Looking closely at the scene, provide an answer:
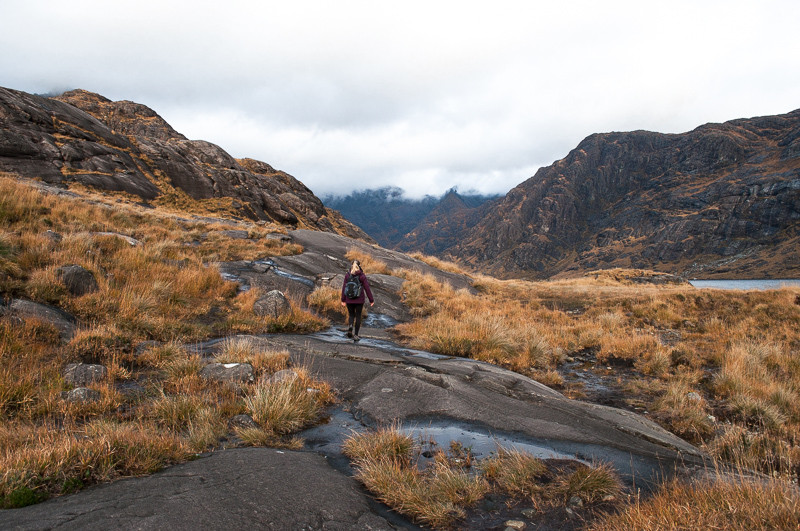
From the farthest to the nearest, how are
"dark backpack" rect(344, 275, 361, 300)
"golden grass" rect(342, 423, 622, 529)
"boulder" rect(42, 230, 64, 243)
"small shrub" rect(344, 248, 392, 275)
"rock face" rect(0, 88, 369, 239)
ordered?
1. "rock face" rect(0, 88, 369, 239)
2. "small shrub" rect(344, 248, 392, 275)
3. "dark backpack" rect(344, 275, 361, 300)
4. "boulder" rect(42, 230, 64, 243)
5. "golden grass" rect(342, 423, 622, 529)

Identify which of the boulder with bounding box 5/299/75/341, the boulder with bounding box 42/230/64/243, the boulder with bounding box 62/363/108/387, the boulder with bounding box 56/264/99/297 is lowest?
→ the boulder with bounding box 62/363/108/387

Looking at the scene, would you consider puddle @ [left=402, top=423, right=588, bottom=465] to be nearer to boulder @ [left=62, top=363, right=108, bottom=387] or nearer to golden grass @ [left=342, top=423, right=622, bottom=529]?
golden grass @ [left=342, top=423, right=622, bottom=529]

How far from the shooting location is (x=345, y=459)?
4250mm

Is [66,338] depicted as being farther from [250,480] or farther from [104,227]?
[104,227]

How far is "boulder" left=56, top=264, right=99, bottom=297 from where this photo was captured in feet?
28.0

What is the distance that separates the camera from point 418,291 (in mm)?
19172

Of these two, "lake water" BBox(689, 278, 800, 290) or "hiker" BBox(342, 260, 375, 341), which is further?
"lake water" BBox(689, 278, 800, 290)

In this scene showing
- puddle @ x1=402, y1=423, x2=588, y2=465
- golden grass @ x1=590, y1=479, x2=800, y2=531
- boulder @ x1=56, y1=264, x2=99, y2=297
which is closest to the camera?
golden grass @ x1=590, y1=479, x2=800, y2=531

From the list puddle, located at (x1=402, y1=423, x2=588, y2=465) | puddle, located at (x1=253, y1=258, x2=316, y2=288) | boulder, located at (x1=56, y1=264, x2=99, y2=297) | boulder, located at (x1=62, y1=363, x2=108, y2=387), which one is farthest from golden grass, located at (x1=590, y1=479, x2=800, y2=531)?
puddle, located at (x1=253, y1=258, x2=316, y2=288)

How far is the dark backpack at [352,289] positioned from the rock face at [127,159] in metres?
36.3

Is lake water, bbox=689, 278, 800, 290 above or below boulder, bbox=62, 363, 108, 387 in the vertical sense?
below

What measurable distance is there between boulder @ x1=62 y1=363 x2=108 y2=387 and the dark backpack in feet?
21.4

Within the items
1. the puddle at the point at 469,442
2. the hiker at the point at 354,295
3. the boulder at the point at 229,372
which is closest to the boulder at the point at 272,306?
the hiker at the point at 354,295

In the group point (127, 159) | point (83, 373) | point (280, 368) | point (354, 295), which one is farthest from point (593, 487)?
point (127, 159)
